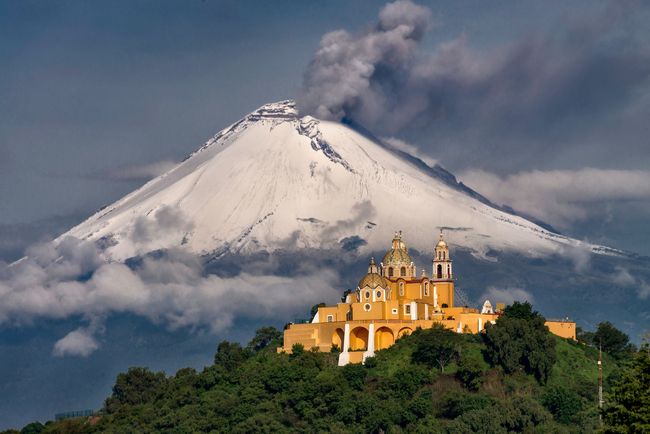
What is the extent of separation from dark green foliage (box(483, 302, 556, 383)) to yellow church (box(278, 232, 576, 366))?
3732 mm

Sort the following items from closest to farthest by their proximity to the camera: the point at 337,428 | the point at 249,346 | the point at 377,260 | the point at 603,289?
the point at 337,428
the point at 249,346
the point at 377,260
the point at 603,289

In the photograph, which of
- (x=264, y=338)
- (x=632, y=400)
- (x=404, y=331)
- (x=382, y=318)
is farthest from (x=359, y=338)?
(x=632, y=400)

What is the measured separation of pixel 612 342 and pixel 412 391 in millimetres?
15979

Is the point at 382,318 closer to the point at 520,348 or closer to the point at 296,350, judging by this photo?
the point at 296,350

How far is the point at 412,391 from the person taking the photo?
79.8m

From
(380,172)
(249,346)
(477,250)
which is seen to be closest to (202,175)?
(380,172)

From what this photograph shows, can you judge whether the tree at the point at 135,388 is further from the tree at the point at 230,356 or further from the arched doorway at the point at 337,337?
the arched doorway at the point at 337,337

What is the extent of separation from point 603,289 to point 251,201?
4426 cm

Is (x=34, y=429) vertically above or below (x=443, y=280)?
below

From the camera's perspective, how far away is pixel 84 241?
160 meters

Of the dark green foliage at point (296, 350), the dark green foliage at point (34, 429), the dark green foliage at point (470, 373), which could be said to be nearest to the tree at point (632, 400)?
the dark green foliage at point (470, 373)

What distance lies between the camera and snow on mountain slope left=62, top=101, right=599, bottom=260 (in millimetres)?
150000

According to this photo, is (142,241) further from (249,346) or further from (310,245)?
(249,346)

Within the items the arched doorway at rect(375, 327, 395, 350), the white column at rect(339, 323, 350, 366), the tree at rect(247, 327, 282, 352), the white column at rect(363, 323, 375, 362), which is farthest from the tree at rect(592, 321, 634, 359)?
the tree at rect(247, 327, 282, 352)
